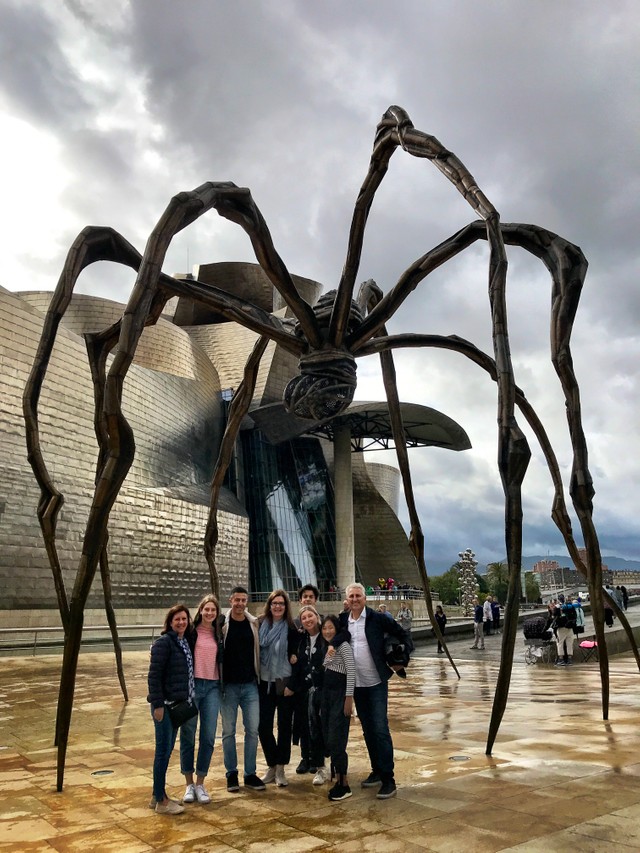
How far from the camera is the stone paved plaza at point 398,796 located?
297cm

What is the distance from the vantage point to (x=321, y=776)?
14.1 ft

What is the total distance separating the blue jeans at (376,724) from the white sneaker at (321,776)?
369 millimetres

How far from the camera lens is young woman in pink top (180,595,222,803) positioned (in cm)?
397

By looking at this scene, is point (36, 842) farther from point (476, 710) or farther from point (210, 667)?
point (476, 710)

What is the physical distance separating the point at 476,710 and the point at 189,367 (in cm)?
2830

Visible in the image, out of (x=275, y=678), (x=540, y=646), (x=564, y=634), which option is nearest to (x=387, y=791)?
(x=275, y=678)

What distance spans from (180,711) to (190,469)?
2621 cm

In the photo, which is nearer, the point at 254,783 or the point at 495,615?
the point at 254,783

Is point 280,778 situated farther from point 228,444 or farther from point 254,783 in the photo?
Answer: point 228,444

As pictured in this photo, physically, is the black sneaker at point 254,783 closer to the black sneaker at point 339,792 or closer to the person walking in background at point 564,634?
the black sneaker at point 339,792

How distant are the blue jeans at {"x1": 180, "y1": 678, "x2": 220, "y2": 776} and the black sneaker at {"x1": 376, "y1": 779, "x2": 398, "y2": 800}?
3.54 feet

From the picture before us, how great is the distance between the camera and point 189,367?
1312 inches

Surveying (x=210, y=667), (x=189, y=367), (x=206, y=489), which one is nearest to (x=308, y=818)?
(x=210, y=667)

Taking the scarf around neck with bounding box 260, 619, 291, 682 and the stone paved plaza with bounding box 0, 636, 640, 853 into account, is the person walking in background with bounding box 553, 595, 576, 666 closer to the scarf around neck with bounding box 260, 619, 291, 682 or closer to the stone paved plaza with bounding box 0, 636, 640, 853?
the stone paved plaza with bounding box 0, 636, 640, 853
